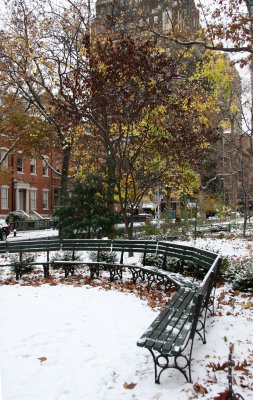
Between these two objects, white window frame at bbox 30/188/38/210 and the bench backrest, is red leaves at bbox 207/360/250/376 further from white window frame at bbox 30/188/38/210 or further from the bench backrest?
white window frame at bbox 30/188/38/210

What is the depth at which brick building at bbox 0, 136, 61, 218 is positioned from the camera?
38.6 metres

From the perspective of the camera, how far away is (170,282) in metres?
7.97

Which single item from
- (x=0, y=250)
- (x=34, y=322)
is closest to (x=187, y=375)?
(x=34, y=322)

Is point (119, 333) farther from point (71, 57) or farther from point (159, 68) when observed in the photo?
point (71, 57)

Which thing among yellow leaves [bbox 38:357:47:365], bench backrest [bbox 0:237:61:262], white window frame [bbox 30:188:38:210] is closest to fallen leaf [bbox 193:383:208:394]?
yellow leaves [bbox 38:357:47:365]

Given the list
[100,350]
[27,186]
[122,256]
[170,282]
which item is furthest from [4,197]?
[100,350]

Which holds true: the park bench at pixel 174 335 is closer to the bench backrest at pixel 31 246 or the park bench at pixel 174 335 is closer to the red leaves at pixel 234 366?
the red leaves at pixel 234 366

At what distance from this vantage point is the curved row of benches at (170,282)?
156 inches

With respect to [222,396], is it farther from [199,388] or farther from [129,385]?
[129,385]

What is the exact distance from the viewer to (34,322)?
5.93m

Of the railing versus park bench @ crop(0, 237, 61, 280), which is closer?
park bench @ crop(0, 237, 61, 280)

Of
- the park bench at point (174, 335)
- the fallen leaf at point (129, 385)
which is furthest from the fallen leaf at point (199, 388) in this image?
the fallen leaf at point (129, 385)

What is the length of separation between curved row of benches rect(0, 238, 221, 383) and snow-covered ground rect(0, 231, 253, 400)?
199mm

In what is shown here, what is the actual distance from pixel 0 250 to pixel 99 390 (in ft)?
23.5
